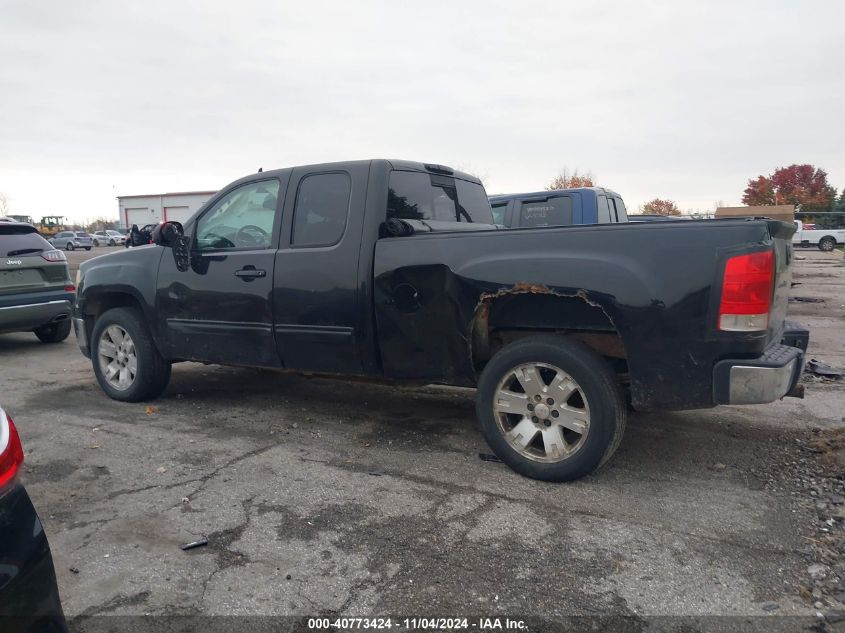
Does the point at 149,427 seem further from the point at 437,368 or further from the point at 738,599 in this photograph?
the point at 738,599

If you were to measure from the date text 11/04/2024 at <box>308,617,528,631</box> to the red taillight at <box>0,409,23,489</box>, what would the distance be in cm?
126

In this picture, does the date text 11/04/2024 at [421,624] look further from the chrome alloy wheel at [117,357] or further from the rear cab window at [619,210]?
the rear cab window at [619,210]

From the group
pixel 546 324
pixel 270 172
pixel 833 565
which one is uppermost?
pixel 270 172

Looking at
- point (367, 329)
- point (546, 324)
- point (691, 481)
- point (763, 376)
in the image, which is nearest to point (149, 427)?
point (367, 329)

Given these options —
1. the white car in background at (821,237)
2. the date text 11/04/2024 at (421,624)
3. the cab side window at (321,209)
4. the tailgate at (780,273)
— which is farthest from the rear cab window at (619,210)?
the white car in background at (821,237)

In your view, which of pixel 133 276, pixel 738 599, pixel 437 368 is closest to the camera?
pixel 738 599

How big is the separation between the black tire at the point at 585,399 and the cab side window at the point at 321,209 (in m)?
1.56

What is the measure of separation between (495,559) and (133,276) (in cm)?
425

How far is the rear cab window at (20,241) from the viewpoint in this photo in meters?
8.32

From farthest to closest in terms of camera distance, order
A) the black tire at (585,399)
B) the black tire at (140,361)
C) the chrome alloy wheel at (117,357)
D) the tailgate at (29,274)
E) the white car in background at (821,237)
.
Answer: the white car in background at (821,237) < the tailgate at (29,274) < the chrome alloy wheel at (117,357) < the black tire at (140,361) < the black tire at (585,399)

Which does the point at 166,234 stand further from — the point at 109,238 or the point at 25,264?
the point at 109,238

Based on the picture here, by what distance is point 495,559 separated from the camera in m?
3.04

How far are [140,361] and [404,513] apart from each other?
3318mm

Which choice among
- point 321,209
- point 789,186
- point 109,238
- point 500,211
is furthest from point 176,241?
point 109,238
